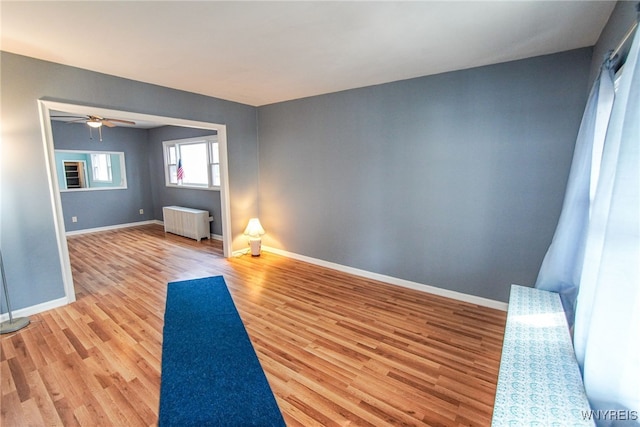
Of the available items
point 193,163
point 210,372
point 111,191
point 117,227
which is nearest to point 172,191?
point 193,163

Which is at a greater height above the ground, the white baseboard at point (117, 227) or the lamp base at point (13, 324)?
the white baseboard at point (117, 227)

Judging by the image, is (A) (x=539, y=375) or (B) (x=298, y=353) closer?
(A) (x=539, y=375)

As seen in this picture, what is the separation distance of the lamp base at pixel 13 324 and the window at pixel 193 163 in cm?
368

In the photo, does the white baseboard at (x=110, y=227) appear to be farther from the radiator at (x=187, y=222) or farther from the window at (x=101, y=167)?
the radiator at (x=187, y=222)

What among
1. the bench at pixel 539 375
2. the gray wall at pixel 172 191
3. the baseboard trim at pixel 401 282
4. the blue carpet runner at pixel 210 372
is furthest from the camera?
the gray wall at pixel 172 191

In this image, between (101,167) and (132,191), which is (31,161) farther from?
(101,167)

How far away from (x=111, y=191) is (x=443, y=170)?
7533mm

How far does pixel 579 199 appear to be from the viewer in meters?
1.96

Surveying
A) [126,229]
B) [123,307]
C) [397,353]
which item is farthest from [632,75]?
[126,229]

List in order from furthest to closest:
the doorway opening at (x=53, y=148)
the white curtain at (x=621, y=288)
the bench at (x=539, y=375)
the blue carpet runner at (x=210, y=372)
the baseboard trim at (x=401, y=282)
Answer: the baseboard trim at (x=401, y=282)
the doorway opening at (x=53, y=148)
the blue carpet runner at (x=210, y=372)
the bench at (x=539, y=375)
the white curtain at (x=621, y=288)

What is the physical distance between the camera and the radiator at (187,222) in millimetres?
6035

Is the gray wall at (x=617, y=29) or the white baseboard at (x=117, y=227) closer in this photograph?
the gray wall at (x=617, y=29)

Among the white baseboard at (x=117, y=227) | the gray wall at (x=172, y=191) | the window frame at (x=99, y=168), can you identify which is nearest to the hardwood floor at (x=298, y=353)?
the white baseboard at (x=117, y=227)

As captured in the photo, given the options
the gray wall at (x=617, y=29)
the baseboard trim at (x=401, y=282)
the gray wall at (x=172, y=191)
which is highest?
the gray wall at (x=617, y=29)
